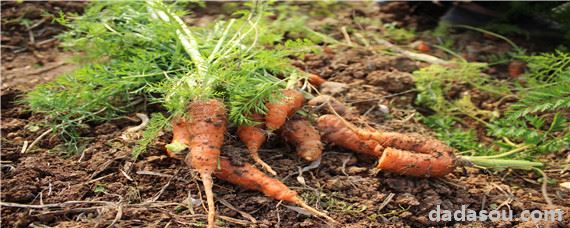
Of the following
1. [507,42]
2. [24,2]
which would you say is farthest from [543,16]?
[24,2]

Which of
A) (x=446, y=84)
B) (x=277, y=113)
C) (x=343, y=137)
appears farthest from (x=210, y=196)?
(x=446, y=84)

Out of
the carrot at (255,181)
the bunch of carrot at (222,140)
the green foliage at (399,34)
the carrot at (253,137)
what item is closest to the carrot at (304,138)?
the bunch of carrot at (222,140)

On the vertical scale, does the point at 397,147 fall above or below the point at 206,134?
below

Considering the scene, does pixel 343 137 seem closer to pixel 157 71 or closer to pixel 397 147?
pixel 397 147

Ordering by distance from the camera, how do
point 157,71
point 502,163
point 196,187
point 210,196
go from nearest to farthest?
point 210,196 → point 196,187 → point 502,163 → point 157,71

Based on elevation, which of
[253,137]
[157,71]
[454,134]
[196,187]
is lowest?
[454,134]

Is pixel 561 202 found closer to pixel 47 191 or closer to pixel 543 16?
pixel 543 16

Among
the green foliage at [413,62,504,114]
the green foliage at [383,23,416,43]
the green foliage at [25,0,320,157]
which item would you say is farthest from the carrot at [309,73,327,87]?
Result: the green foliage at [383,23,416,43]
